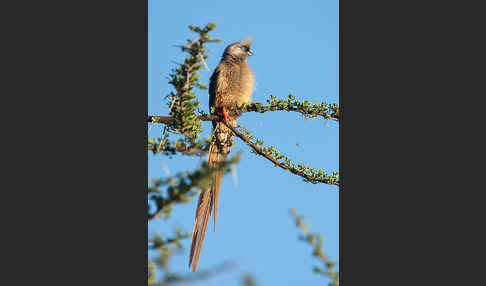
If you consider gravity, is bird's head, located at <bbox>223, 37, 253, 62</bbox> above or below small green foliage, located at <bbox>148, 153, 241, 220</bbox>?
above

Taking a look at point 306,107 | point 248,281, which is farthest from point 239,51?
point 248,281

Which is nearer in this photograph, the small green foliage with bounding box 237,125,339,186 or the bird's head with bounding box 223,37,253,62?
the small green foliage with bounding box 237,125,339,186

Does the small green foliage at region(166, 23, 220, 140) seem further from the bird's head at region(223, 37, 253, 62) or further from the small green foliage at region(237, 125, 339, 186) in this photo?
the bird's head at region(223, 37, 253, 62)

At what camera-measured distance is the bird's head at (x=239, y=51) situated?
3.71 metres

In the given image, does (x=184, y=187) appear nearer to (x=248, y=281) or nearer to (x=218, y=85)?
(x=248, y=281)

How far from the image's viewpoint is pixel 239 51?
375 centimetres

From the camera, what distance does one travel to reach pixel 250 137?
8.39 feet

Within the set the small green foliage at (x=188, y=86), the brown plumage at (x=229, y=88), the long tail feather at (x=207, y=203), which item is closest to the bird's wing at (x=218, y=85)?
the brown plumage at (x=229, y=88)

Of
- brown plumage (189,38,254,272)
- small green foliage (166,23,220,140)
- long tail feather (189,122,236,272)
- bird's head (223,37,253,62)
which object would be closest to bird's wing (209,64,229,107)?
brown plumage (189,38,254,272)

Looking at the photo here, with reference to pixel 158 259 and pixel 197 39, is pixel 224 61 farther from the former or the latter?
pixel 158 259

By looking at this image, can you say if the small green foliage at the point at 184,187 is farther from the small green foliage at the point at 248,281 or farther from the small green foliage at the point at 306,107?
the small green foliage at the point at 306,107

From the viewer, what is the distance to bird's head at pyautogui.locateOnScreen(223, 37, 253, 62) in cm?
371
